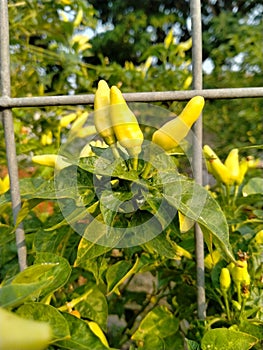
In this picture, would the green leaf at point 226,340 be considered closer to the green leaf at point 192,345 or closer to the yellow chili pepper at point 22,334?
the green leaf at point 192,345

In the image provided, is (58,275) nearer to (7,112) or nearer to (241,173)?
(7,112)

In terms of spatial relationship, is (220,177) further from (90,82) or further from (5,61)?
(90,82)

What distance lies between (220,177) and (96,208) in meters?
0.25

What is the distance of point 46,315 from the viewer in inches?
17.6

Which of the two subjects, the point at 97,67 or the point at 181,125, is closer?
the point at 181,125

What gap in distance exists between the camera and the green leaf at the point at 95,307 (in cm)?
67

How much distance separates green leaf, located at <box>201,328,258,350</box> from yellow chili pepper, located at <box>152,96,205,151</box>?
210 mm

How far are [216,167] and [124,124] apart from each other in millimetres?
251

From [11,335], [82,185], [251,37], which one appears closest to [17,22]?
[82,185]

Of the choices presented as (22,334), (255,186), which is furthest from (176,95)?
(22,334)

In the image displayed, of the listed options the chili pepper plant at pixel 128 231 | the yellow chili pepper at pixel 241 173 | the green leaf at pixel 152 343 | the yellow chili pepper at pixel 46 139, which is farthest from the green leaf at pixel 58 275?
the yellow chili pepper at pixel 46 139

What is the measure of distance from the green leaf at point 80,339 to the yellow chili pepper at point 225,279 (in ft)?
0.65

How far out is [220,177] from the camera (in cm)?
73

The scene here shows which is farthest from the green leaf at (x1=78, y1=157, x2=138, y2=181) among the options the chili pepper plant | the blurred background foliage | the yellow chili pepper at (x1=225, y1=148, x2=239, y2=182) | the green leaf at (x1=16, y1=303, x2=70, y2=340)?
the blurred background foliage
